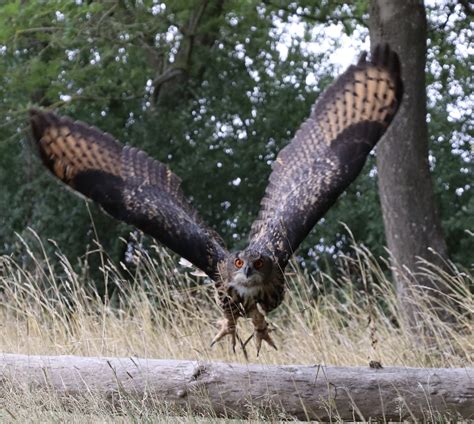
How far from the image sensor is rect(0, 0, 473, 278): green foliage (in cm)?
1090

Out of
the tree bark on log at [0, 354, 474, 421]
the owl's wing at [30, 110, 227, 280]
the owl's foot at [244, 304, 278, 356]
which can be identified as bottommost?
the tree bark on log at [0, 354, 474, 421]

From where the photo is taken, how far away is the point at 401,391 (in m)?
4.47

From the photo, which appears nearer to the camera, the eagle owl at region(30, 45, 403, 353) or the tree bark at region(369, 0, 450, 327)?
the eagle owl at region(30, 45, 403, 353)

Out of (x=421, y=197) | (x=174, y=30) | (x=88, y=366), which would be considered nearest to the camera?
(x=88, y=366)

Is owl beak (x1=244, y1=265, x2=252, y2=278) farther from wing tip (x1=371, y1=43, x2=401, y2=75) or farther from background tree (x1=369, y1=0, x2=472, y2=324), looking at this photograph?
background tree (x1=369, y1=0, x2=472, y2=324)

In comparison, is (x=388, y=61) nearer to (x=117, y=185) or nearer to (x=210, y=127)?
(x=117, y=185)

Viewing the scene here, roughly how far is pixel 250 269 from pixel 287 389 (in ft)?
1.92

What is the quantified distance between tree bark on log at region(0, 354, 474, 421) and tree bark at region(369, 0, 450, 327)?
2649mm

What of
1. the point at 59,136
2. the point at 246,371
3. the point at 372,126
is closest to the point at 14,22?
the point at 59,136

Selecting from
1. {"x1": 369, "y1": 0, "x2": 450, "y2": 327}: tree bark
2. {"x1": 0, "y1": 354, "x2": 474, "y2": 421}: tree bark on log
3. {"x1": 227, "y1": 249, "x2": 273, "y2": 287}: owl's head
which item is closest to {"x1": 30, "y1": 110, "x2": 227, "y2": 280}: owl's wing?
{"x1": 227, "y1": 249, "x2": 273, "y2": 287}: owl's head

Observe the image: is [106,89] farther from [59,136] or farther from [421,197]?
[59,136]

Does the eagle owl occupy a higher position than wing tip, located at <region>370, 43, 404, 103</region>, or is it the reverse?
wing tip, located at <region>370, 43, 404, 103</region>

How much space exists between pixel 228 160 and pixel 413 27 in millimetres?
5015

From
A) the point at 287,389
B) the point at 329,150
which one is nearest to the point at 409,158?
the point at 329,150
